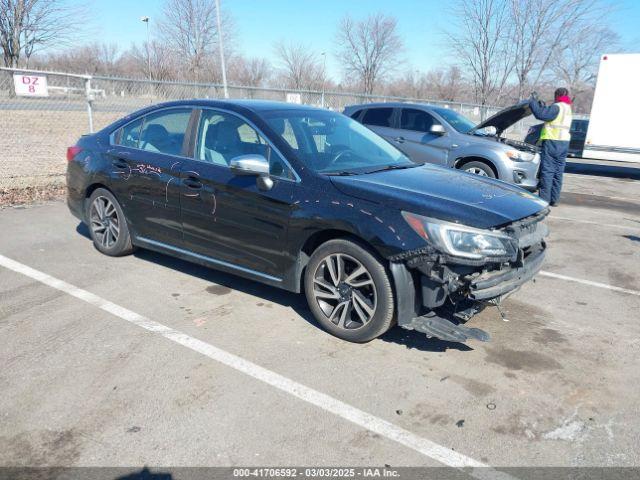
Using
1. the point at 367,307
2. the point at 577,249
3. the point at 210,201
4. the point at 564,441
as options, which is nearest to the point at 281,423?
the point at 367,307

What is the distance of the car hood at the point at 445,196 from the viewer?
347 centimetres

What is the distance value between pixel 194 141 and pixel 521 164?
6.31 meters

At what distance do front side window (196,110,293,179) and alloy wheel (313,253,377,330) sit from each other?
0.88 m

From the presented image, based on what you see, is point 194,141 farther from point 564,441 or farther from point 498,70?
point 498,70

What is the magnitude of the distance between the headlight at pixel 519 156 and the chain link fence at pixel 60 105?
7423 millimetres

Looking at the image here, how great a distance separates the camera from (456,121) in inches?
380

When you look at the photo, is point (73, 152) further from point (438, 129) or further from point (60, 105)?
point (60, 105)

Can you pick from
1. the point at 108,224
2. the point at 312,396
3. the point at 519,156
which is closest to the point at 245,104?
the point at 108,224

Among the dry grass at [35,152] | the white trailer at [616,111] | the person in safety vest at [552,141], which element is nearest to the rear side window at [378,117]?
the person in safety vest at [552,141]

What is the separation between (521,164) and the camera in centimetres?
890

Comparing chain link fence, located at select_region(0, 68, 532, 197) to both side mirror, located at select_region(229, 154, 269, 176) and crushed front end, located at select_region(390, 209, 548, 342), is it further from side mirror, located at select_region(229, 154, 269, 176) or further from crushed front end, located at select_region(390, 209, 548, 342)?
crushed front end, located at select_region(390, 209, 548, 342)

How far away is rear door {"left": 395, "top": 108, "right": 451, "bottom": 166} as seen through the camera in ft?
30.5

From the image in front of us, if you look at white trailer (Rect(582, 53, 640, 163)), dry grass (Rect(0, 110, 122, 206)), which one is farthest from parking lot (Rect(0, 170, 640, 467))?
white trailer (Rect(582, 53, 640, 163))

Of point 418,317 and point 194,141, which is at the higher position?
point 194,141
